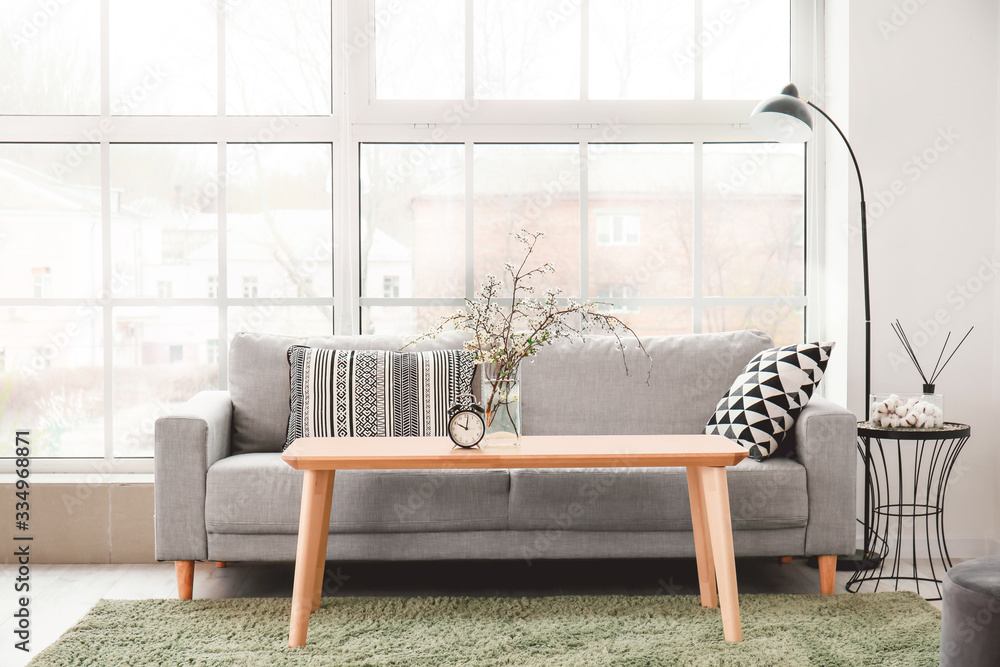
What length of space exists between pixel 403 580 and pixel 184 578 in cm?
69

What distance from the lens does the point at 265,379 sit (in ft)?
9.02

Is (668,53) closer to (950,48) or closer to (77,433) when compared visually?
(950,48)

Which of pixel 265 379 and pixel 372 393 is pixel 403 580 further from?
pixel 265 379

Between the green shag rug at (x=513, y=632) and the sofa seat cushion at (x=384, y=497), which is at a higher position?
the sofa seat cushion at (x=384, y=497)

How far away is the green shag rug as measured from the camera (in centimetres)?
190

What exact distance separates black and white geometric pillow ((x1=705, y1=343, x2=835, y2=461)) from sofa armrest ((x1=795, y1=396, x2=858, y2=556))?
105 mm

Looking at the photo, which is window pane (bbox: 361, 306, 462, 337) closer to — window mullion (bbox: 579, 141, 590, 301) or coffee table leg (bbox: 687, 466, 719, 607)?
window mullion (bbox: 579, 141, 590, 301)

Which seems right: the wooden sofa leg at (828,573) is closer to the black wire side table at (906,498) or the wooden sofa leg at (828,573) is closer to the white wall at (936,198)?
the black wire side table at (906,498)

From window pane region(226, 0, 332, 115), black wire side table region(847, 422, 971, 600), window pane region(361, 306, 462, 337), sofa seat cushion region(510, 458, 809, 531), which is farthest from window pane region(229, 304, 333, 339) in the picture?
black wire side table region(847, 422, 971, 600)

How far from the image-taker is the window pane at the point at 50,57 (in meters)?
3.09

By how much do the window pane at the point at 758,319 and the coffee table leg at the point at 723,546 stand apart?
1.31m

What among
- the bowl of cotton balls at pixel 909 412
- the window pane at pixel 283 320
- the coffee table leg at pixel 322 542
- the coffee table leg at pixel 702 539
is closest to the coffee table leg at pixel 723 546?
the coffee table leg at pixel 702 539

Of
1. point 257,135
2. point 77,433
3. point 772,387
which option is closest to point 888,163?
point 772,387

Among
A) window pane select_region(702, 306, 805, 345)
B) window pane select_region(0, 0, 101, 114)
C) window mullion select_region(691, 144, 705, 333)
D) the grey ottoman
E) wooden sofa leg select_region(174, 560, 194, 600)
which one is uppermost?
window pane select_region(0, 0, 101, 114)
